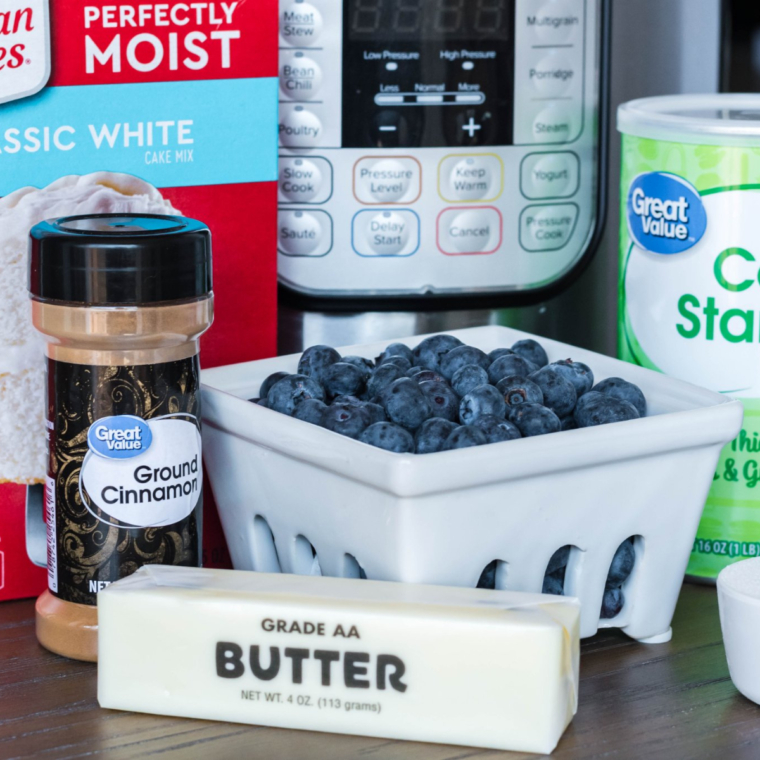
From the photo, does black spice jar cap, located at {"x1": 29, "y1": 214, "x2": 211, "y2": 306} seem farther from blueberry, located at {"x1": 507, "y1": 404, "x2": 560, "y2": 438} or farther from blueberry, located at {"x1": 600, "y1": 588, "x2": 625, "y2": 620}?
blueberry, located at {"x1": 600, "y1": 588, "x2": 625, "y2": 620}

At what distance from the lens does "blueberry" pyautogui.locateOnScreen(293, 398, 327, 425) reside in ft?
2.08

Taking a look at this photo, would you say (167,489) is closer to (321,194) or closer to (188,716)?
(188,716)

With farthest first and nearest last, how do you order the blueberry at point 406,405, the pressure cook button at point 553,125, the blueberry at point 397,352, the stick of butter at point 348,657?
1. the pressure cook button at point 553,125
2. the blueberry at point 397,352
3. the blueberry at point 406,405
4. the stick of butter at point 348,657

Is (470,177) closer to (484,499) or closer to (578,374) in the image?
(578,374)

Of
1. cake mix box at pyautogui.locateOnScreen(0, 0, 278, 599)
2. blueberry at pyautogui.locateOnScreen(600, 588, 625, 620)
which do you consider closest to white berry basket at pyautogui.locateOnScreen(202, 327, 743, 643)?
blueberry at pyautogui.locateOnScreen(600, 588, 625, 620)

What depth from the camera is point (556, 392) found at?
2.20ft

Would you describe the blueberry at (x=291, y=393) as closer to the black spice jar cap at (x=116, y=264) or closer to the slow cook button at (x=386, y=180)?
the black spice jar cap at (x=116, y=264)

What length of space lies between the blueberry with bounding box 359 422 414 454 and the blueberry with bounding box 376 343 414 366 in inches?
5.1

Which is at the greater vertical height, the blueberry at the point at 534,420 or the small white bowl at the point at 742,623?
the blueberry at the point at 534,420

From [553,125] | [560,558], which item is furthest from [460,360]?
[553,125]

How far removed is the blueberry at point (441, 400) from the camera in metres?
0.65

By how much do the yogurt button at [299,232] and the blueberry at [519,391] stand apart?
22cm

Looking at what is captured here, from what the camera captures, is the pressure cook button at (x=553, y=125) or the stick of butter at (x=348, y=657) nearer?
the stick of butter at (x=348, y=657)

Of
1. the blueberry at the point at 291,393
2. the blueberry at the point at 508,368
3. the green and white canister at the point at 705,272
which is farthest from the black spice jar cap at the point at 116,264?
the green and white canister at the point at 705,272
